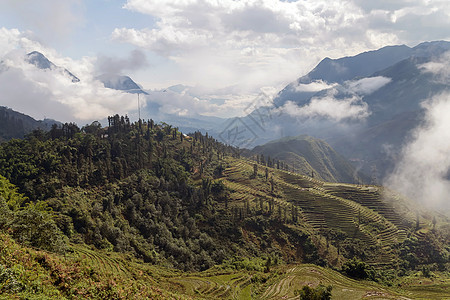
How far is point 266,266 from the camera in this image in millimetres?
58250

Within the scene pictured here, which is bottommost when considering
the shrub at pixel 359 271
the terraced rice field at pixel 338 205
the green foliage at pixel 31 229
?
A: the shrub at pixel 359 271

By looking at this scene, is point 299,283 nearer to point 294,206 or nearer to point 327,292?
point 327,292

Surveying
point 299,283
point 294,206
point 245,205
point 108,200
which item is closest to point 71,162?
point 108,200

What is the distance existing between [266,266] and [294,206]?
40.0 m

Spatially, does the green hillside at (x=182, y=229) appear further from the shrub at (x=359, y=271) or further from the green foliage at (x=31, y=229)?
the shrub at (x=359, y=271)

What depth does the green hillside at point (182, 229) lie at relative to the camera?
27.9 meters

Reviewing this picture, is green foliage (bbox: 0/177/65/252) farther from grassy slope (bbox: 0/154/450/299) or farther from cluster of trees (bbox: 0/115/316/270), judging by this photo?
grassy slope (bbox: 0/154/450/299)

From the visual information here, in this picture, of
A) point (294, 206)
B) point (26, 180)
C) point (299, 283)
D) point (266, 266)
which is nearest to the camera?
point (299, 283)

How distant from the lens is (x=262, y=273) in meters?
53.6

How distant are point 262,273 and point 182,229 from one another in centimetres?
2259

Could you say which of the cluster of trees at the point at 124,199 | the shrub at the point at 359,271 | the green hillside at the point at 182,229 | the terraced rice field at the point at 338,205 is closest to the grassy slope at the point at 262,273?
the terraced rice field at the point at 338,205

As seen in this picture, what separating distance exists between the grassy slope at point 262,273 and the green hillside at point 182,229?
20 centimetres

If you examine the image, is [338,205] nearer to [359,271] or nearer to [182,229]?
[359,271]

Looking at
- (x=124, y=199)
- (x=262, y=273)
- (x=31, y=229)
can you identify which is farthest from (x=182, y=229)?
(x=31, y=229)
